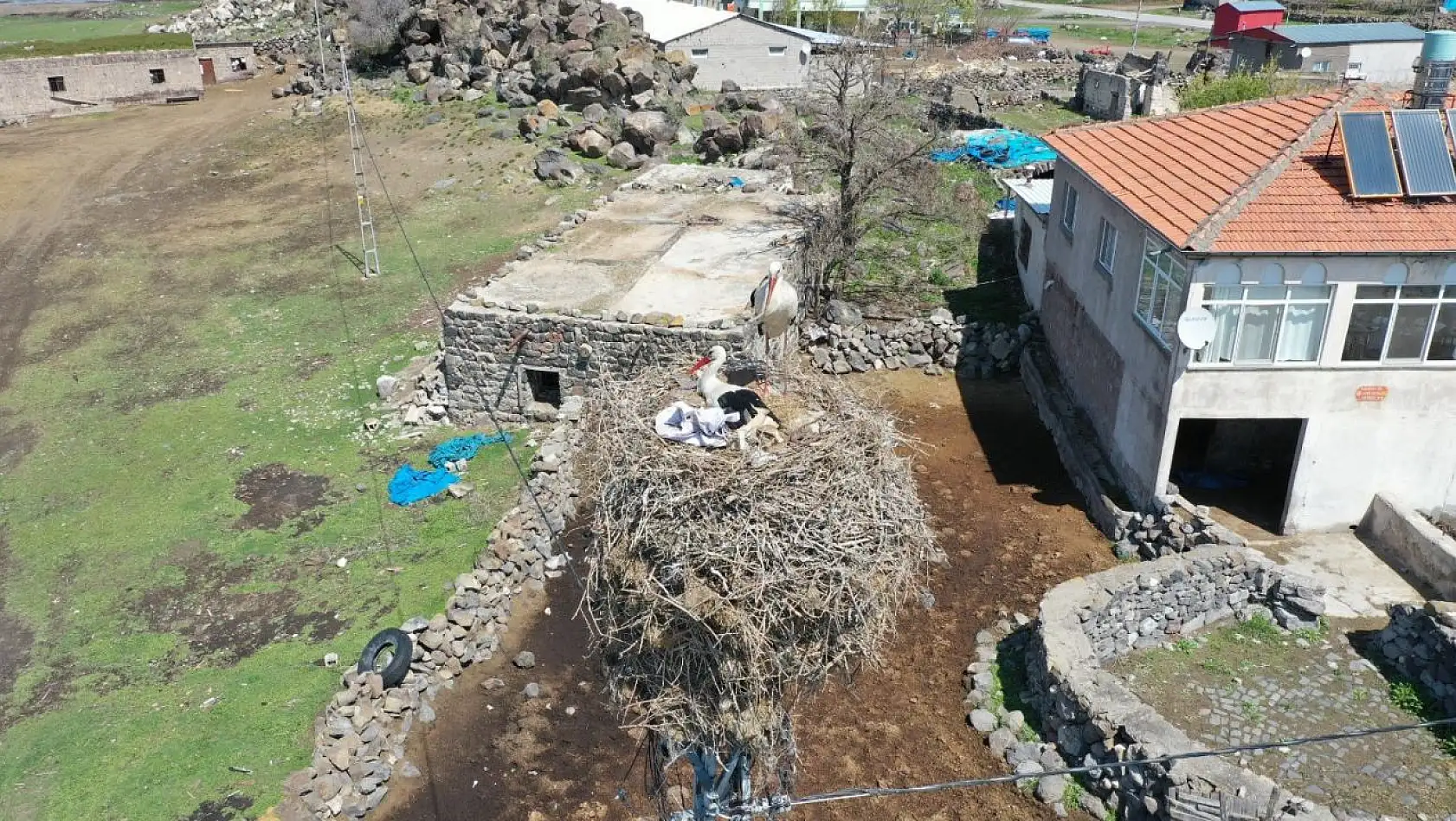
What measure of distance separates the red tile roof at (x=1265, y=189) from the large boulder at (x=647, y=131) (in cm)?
1994

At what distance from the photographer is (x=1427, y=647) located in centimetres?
1343

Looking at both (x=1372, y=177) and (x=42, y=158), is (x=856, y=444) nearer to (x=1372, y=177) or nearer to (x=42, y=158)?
(x=1372, y=177)

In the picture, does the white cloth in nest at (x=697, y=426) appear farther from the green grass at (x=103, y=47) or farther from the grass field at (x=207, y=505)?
the green grass at (x=103, y=47)

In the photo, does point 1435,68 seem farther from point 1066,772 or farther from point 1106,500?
point 1066,772

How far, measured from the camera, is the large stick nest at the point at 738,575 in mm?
7922

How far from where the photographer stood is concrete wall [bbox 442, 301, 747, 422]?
65.1 feet

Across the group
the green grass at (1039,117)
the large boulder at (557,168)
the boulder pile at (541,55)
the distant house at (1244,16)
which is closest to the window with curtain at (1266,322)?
the large boulder at (557,168)

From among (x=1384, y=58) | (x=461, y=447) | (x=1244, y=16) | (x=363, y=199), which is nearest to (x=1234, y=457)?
(x=461, y=447)

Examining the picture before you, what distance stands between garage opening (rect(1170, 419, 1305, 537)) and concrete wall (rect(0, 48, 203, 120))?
50.0 meters

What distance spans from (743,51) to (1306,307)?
34333mm

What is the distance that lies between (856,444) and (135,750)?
33.5 ft

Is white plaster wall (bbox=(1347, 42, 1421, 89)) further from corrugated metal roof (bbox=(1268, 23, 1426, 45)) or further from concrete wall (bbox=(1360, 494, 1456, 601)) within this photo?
concrete wall (bbox=(1360, 494, 1456, 601))

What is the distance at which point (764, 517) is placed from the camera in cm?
812

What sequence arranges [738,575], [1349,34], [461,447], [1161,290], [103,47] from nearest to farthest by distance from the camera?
[738,575], [1161,290], [461,447], [1349,34], [103,47]
